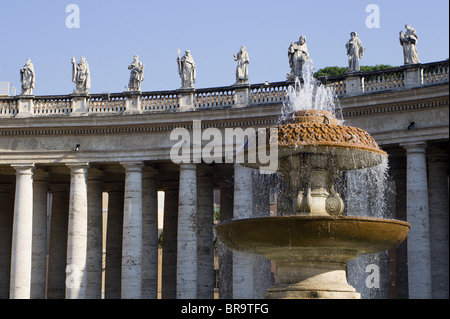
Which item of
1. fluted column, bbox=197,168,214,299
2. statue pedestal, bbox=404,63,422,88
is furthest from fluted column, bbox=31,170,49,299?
statue pedestal, bbox=404,63,422,88

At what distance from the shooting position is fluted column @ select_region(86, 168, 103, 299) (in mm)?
49938

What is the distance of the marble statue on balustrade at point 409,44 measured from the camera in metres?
43.2

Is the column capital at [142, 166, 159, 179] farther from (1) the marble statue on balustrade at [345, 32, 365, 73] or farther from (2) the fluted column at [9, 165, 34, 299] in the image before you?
(1) the marble statue on balustrade at [345, 32, 365, 73]

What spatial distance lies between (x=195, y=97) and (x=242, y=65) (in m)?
3.62

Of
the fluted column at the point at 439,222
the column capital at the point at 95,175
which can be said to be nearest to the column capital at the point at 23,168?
the column capital at the point at 95,175

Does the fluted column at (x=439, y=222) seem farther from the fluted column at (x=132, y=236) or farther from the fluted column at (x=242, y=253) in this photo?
the fluted column at (x=132, y=236)

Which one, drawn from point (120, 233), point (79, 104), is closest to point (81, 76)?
point (79, 104)

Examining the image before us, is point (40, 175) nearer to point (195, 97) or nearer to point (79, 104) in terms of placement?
point (79, 104)

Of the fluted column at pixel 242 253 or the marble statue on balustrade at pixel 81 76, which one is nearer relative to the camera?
the fluted column at pixel 242 253

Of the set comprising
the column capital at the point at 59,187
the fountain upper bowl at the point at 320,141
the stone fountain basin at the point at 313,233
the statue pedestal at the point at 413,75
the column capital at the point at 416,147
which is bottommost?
the stone fountain basin at the point at 313,233

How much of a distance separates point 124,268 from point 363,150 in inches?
1038

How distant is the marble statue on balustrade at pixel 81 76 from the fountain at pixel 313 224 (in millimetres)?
27796

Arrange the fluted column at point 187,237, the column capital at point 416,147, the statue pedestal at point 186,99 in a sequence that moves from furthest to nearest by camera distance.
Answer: the statue pedestal at point 186,99
the fluted column at point 187,237
the column capital at point 416,147
